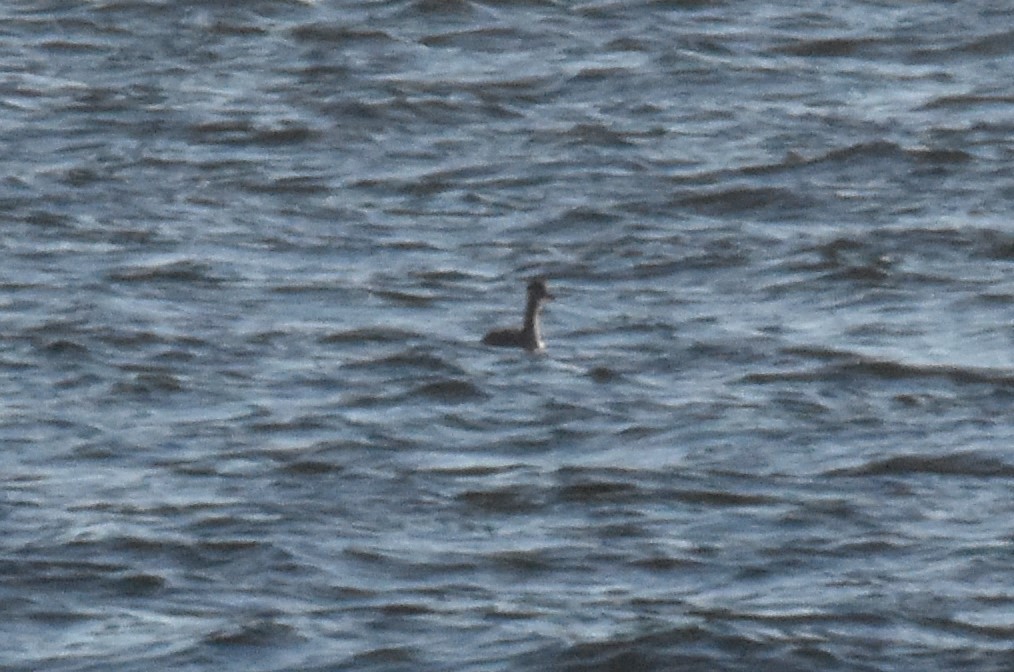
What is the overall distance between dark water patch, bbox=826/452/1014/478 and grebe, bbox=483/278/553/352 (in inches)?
105

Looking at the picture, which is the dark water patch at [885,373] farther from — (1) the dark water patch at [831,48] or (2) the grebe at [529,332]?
(1) the dark water patch at [831,48]

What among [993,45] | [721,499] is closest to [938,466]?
[721,499]

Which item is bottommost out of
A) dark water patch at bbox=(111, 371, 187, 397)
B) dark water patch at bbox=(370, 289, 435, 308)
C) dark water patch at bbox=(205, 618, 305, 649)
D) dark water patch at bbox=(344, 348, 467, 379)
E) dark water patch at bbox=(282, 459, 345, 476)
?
dark water patch at bbox=(370, 289, 435, 308)

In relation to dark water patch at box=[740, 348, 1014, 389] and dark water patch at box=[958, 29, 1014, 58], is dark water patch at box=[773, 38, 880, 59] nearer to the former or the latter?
dark water patch at box=[958, 29, 1014, 58]

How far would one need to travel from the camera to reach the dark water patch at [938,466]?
14.7 metres

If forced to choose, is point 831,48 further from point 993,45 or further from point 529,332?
point 529,332

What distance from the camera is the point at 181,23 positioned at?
1021 inches

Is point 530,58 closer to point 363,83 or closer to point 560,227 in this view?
point 363,83

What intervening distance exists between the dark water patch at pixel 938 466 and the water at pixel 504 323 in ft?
0.08

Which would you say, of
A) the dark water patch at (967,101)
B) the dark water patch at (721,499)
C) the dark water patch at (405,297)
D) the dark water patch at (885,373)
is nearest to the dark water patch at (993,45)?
the dark water patch at (967,101)

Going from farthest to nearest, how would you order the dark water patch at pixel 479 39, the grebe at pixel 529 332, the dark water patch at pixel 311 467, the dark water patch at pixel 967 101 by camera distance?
the dark water patch at pixel 479 39, the dark water patch at pixel 967 101, the grebe at pixel 529 332, the dark water patch at pixel 311 467

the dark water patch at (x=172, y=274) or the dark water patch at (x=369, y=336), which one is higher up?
the dark water patch at (x=172, y=274)

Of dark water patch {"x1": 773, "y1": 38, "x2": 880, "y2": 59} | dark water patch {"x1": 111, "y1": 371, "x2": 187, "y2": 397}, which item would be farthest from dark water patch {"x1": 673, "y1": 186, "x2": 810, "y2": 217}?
dark water patch {"x1": 111, "y1": 371, "x2": 187, "y2": 397}

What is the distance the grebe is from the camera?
17.0 metres
